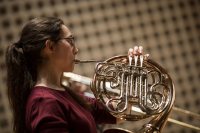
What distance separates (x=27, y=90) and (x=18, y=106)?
0.08 m

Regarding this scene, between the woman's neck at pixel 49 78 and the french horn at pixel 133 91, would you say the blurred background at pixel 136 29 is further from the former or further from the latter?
the woman's neck at pixel 49 78

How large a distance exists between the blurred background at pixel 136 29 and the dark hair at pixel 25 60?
1.53 metres

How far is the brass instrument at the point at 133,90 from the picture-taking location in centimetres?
157

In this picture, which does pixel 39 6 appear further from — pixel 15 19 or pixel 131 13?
pixel 131 13

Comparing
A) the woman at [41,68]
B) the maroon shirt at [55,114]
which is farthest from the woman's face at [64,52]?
the maroon shirt at [55,114]

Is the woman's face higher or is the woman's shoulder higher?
the woman's face

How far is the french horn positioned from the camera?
1.57m

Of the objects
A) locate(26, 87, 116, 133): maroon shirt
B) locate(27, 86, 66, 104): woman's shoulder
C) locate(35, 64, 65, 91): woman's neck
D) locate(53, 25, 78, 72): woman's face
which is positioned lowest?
locate(26, 87, 116, 133): maroon shirt

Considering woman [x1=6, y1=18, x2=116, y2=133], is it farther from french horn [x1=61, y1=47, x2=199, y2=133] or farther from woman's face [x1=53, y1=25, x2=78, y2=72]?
french horn [x1=61, y1=47, x2=199, y2=133]

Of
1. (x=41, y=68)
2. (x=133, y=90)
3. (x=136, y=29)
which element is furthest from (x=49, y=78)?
(x=136, y=29)

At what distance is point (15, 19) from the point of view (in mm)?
3025

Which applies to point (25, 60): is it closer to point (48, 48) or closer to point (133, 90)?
point (48, 48)

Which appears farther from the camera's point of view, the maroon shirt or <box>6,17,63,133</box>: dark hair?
<box>6,17,63,133</box>: dark hair

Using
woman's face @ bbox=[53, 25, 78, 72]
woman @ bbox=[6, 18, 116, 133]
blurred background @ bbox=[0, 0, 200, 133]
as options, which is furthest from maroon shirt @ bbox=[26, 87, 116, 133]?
blurred background @ bbox=[0, 0, 200, 133]
